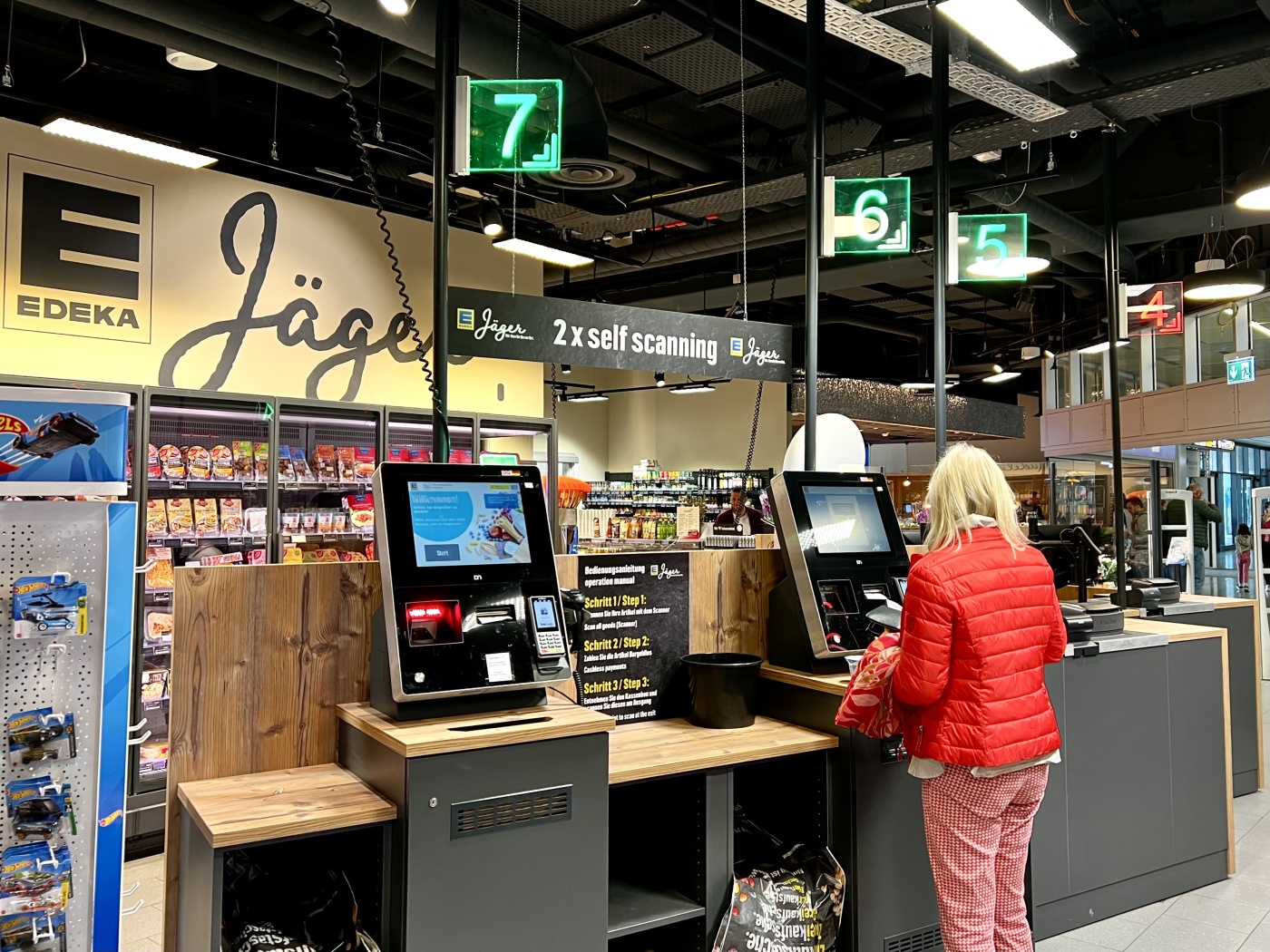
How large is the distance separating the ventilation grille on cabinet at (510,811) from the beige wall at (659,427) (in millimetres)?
13889

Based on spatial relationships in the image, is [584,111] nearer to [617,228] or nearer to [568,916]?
[617,228]

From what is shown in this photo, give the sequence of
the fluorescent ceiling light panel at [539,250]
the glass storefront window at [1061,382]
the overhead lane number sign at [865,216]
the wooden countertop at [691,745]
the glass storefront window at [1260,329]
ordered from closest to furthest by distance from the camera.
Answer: the wooden countertop at [691,745] < the overhead lane number sign at [865,216] < the fluorescent ceiling light panel at [539,250] < the glass storefront window at [1260,329] < the glass storefront window at [1061,382]

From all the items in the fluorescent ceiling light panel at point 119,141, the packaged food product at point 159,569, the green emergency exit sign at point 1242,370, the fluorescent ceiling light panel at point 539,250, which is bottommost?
the packaged food product at point 159,569

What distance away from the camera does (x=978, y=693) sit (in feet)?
8.86

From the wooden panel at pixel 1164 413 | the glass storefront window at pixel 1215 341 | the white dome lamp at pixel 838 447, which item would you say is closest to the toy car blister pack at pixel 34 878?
the white dome lamp at pixel 838 447

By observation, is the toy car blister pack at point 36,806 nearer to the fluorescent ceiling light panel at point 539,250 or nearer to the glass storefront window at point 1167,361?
the fluorescent ceiling light panel at point 539,250

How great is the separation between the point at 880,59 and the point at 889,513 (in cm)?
498

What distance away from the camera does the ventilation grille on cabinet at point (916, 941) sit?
3.18 m

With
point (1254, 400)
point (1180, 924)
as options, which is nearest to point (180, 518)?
point (1180, 924)

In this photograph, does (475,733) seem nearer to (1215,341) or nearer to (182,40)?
(182,40)

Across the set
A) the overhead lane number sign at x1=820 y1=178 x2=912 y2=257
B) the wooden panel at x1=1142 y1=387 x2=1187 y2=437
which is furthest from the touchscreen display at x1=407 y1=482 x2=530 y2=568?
the wooden panel at x1=1142 y1=387 x2=1187 y2=437

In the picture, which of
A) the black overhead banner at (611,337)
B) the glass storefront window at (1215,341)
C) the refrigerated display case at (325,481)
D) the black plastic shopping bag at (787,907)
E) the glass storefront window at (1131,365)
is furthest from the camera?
the glass storefront window at (1131,365)

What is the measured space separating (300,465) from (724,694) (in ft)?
12.9

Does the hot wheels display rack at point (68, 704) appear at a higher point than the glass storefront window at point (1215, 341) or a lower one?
lower
